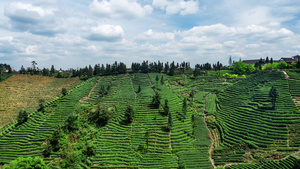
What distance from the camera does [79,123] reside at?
60.6m

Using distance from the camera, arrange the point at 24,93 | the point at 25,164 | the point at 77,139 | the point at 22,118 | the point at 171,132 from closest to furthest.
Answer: the point at 25,164, the point at 77,139, the point at 171,132, the point at 22,118, the point at 24,93

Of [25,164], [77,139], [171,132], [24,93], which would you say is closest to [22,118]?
[77,139]

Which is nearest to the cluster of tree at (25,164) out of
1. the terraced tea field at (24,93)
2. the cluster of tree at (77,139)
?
the cluster of tree at (77,139)

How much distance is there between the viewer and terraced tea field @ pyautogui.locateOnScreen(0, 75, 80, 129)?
6750cm

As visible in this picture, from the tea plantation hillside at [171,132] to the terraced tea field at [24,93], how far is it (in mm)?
8177

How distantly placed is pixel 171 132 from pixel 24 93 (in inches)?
3220

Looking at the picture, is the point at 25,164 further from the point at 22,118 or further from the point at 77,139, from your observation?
the point at 22,118

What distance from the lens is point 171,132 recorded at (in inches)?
2185

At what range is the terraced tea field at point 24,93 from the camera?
221 ft

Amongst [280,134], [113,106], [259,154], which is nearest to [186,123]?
[259,154]

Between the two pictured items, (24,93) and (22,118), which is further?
(24,93)

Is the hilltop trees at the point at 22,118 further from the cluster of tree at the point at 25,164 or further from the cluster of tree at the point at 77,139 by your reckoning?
the cluster of tree at the point at 25,164

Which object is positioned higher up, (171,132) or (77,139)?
(171,132)

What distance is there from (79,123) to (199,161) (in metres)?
44.5
